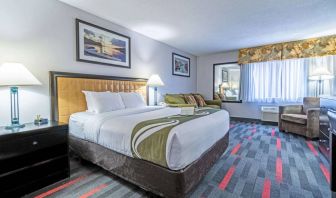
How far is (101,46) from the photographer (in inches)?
125

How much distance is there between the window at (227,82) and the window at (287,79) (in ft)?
0.95

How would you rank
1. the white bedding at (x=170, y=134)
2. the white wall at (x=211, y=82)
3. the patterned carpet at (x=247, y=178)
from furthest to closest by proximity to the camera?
the white wall at (x=211, y=82), the patterned carpet at (x=247, y=178), the white bedding at (x=170, y=134)

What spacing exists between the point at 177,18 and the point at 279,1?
1.66m

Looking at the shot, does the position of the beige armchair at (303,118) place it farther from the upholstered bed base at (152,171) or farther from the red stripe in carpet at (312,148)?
the upholstered bed base at (152,171)

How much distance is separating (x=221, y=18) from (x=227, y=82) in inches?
126

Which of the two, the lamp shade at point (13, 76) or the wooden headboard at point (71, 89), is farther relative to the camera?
the wooden headboard at point (71, 89)

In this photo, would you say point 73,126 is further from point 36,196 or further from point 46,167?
point 36,196

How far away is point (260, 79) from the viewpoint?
5.23 m

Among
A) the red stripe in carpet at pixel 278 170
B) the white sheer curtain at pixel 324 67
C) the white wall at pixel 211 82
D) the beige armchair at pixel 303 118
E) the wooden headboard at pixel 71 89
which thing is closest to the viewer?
the red stripe in carpet at pixel 278 170

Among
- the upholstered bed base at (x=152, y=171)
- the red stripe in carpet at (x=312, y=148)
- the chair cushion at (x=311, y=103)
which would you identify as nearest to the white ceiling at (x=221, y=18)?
the chair cushion at (x=311, y=103)

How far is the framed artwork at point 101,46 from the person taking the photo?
2881 mm

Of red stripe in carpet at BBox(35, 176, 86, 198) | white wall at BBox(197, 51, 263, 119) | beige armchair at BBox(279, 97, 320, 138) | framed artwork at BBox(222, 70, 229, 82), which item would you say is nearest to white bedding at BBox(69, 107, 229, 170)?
red stripe in carpet at BBox(35, 176, 86, 198)

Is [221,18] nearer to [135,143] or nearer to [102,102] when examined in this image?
[102,102]

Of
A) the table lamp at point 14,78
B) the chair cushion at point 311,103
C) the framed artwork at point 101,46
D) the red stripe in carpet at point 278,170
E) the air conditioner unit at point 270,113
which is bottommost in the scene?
the red stripe in carpet at point 278,170
